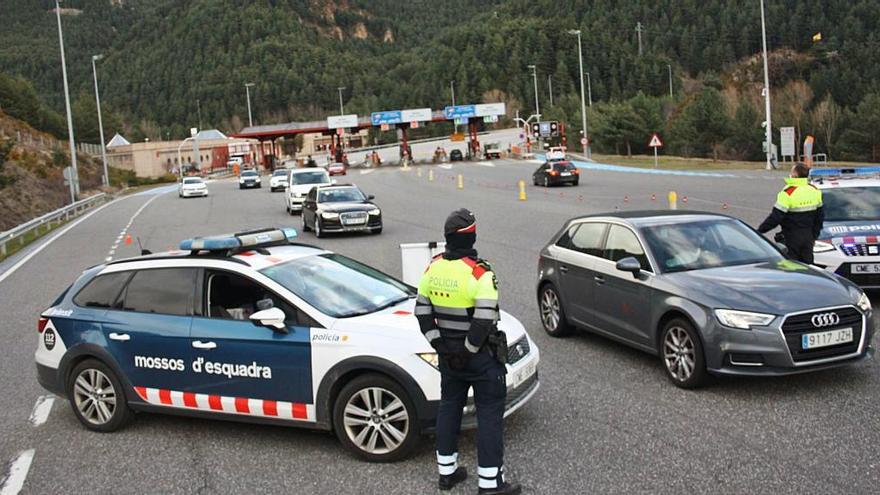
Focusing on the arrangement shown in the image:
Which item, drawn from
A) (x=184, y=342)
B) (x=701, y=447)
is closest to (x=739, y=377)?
(x=701, y=447)

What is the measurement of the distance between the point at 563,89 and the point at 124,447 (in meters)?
160

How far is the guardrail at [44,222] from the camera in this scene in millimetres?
23737

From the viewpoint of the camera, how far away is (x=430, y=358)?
18.7 ft

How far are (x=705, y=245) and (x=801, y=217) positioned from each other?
95.3 inches

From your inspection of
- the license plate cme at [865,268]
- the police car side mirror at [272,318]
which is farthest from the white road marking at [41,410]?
the license plate cme at [865,268]

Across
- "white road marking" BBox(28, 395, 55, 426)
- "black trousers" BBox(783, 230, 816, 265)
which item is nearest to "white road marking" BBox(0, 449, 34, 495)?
"white road marking" BBox(28, 395, 55, 426)

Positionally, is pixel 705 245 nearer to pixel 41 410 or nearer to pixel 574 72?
pixel 41 410

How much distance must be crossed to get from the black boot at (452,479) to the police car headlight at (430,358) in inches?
28.0

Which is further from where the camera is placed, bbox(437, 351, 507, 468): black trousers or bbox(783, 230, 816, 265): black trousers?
bbox(783, 230, 816, 265): black trousers

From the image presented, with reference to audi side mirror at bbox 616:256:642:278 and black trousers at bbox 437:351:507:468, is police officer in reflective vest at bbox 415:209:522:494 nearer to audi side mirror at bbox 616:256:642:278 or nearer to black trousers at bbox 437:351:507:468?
black trousers at bbox 437:351:507:468

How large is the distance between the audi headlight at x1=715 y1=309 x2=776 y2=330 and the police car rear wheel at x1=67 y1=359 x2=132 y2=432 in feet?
16.1

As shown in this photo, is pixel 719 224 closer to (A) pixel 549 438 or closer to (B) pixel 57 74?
(A) pixel 549 438

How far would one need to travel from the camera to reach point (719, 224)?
8594 mm

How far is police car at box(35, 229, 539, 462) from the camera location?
19.0 feet
